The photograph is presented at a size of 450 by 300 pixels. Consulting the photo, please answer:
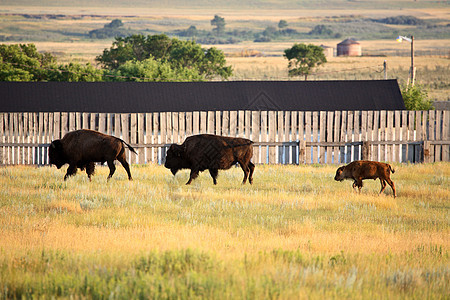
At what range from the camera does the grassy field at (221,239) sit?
22.0ft

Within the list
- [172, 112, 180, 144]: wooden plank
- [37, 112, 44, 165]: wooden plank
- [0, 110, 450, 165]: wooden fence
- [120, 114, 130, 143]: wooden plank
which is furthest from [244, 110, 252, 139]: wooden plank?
[37, 112, 44, 165]: wooden plank

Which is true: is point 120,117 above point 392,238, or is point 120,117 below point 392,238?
above

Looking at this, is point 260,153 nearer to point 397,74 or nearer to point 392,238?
point 392,238

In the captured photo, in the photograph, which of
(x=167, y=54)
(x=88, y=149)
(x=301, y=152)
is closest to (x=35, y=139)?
(x=88, y=149)

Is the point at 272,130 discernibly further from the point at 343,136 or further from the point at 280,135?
the point at 343,136

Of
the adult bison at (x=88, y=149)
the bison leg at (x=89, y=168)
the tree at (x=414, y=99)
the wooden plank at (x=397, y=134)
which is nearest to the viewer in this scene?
the adult bison at (x=88, y=149)

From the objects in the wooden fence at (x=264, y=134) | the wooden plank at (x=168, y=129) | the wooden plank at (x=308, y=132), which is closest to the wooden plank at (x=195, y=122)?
the wooden fence at (x=264, y=134)

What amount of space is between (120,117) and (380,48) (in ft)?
552

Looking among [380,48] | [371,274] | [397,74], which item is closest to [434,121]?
[371,274]

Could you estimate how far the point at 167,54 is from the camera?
62.4 metres

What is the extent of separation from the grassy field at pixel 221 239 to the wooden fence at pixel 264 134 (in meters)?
4.28

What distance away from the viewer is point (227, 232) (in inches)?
387

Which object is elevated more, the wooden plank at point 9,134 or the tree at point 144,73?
the tree at point 144,73

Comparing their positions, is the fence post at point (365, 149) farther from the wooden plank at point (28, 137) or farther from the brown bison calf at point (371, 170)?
the wooden plank at point (28, 137)
